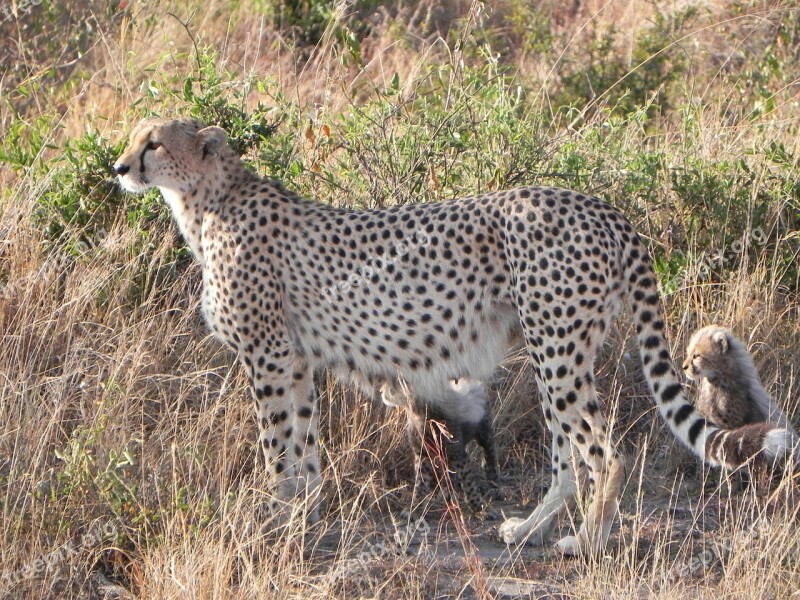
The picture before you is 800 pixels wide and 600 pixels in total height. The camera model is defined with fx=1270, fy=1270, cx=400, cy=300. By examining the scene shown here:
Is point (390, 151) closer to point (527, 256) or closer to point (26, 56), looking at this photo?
Result: point (527, 256)

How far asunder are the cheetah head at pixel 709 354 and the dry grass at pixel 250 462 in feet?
0.90

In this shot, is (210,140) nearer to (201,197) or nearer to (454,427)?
(201,197)

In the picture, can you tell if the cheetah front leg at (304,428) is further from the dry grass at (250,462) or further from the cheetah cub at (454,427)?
the cheetah cub at (454,427)

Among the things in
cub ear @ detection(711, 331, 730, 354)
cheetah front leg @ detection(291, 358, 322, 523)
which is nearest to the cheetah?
cheetah front leg @ detection(291, 358, 322, 523)

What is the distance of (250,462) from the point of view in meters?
4.57

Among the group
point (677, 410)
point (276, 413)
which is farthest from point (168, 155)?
point (677, 410)

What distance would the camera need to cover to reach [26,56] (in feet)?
25.5

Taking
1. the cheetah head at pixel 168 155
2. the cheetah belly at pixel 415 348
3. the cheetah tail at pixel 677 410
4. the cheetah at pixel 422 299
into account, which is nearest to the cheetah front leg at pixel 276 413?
the cheetah at pixel 422 299

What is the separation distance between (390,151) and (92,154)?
1.24 m

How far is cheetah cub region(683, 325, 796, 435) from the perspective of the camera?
470 centimetres

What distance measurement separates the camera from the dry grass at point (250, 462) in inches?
147

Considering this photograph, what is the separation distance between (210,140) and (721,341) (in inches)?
79.5

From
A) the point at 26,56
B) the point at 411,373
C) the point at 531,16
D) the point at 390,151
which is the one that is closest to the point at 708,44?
the point at 531,16

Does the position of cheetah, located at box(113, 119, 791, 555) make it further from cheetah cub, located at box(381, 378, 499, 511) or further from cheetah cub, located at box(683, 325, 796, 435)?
cheetah cub, located at box(683, 325, 796, 435)
